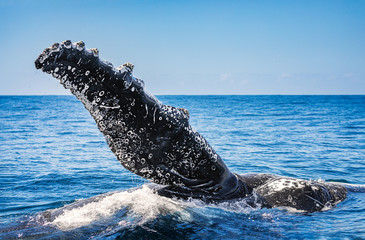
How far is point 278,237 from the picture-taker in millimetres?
4551

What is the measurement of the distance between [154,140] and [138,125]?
294 mm

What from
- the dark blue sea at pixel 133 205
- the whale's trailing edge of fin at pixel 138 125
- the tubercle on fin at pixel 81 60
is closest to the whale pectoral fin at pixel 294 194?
the dark blue sea at pixel 133 205

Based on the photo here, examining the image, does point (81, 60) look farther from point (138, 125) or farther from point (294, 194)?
point (294, 194)

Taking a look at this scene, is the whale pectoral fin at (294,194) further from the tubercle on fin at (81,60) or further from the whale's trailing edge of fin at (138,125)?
the tubercle on fin at (81,60)

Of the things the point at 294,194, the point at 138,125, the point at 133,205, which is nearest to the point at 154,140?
the point at 138,125

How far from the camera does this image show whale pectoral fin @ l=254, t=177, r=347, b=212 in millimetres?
5430

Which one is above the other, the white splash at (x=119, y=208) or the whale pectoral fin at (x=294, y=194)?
the whale pectoral fin at (x=294, y=194)

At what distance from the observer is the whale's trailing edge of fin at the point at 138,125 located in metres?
3.62

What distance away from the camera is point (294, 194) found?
18.0 feet

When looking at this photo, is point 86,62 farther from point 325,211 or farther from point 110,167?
point 110,167

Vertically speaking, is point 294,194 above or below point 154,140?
below

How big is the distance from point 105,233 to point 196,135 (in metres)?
1.56

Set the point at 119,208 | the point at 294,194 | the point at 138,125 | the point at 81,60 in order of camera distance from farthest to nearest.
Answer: the point at 294,194, the point at 119,208, the point at 138,125, the point at 81,60

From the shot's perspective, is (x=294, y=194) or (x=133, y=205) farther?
(x=294, y=194)
